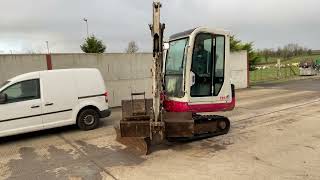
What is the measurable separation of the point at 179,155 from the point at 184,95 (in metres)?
1.54

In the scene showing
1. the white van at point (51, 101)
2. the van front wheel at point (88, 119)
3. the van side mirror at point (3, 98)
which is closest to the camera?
the van side mirror at point (3, 98)

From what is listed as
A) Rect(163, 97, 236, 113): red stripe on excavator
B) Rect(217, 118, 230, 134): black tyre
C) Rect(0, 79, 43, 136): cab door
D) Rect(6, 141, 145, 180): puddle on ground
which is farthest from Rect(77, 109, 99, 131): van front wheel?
Rect(217, 118, 230, 134): black tyre

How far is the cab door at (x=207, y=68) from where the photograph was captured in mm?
8663

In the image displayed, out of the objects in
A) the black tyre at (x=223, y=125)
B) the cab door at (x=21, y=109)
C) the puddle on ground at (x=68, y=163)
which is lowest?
the puddle on ground at (x=68, y=163)

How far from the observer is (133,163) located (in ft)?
24.0

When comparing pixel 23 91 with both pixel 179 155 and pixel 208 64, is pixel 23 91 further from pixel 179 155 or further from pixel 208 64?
pixel 208 64

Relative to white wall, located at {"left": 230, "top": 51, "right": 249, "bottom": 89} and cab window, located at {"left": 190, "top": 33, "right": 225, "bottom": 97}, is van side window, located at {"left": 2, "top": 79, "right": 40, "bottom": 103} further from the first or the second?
white wall, located at {"left": 230, "top": 51, "right": 249, "bottom": 89}

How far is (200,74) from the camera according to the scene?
876cm

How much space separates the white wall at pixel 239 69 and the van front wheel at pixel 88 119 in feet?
47.8

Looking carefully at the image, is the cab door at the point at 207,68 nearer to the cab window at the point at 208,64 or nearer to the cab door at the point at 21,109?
the cab window at the point at 208,64

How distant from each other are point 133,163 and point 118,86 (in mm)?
9421

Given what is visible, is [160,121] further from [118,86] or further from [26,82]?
[118,86]

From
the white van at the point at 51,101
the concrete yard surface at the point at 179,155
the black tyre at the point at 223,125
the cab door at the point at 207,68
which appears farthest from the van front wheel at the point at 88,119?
the black tyre at the point at 223,125

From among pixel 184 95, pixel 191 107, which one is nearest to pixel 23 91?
pixel 184 95
